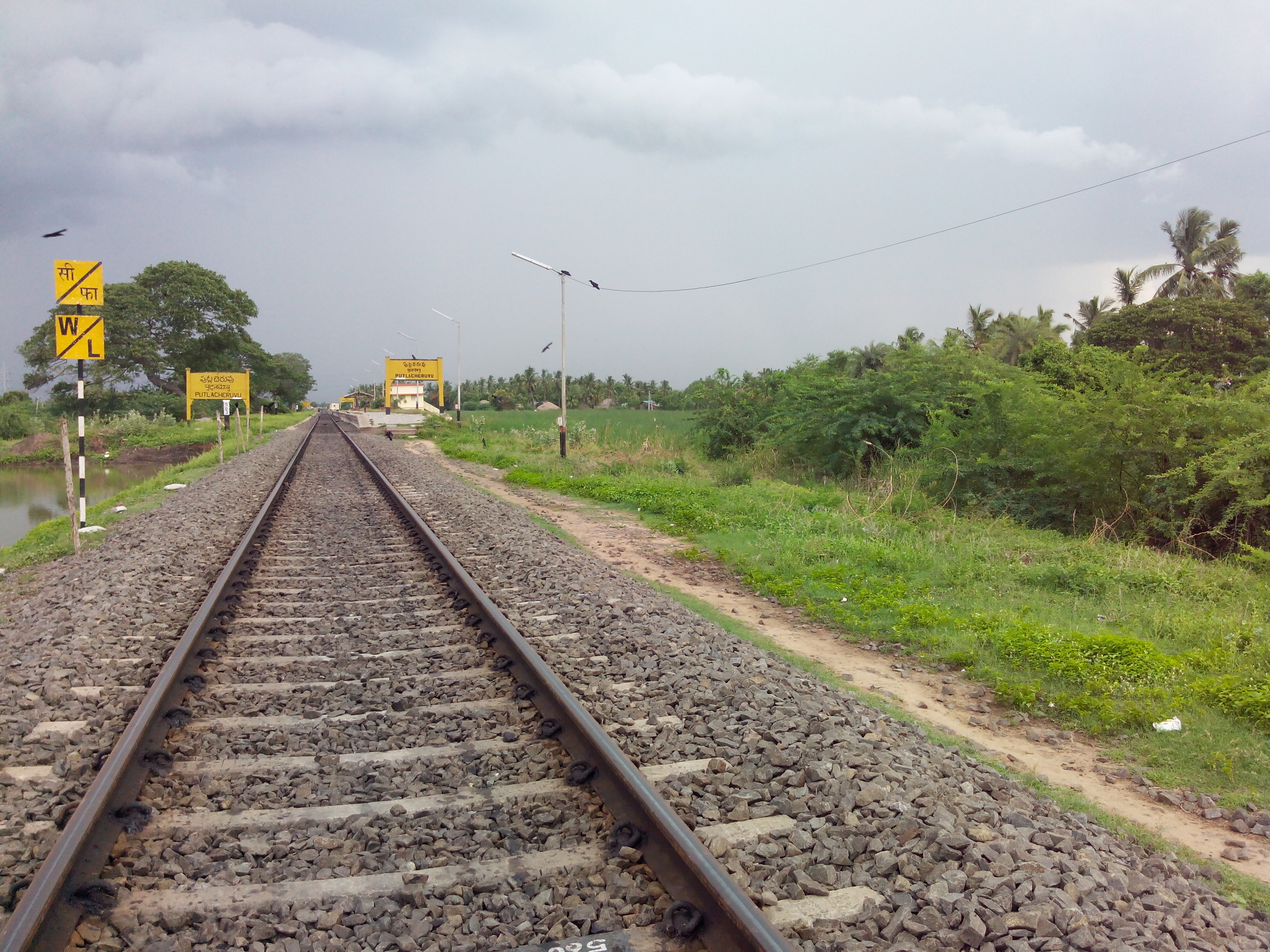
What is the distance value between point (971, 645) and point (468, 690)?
4076 millimetres

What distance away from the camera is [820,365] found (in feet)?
78.1

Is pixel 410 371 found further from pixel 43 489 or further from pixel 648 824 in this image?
pixel 648 824

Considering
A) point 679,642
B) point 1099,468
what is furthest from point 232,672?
A: point 1099,468

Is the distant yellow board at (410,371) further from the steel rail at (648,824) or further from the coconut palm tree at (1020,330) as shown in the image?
the steel rail at (648,824)

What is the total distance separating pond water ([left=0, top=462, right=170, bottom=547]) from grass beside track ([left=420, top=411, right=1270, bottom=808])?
13796mm

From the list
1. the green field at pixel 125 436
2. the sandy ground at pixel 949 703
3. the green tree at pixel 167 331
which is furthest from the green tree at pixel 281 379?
the sandy ground at pixel 949 703

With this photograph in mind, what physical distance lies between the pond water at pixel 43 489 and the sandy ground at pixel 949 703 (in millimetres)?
13094

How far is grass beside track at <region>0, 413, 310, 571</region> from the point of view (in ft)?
34.7

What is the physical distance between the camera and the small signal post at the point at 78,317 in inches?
432

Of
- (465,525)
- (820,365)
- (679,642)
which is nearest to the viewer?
(679,642)

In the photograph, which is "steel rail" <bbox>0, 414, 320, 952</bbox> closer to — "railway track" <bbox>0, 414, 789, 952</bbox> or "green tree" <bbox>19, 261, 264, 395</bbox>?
"railway track" <bbox>0, 414, 789, 952</bbox>

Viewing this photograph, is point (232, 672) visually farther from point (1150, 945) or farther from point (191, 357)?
point (191, 357)

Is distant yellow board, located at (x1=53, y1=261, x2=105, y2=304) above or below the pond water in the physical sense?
above

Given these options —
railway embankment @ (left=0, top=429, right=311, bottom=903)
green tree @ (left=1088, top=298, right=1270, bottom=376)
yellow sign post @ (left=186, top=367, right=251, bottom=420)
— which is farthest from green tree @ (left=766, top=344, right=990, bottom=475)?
yellow sign post @ (left=186, top=367, right=251, bottom=420)
